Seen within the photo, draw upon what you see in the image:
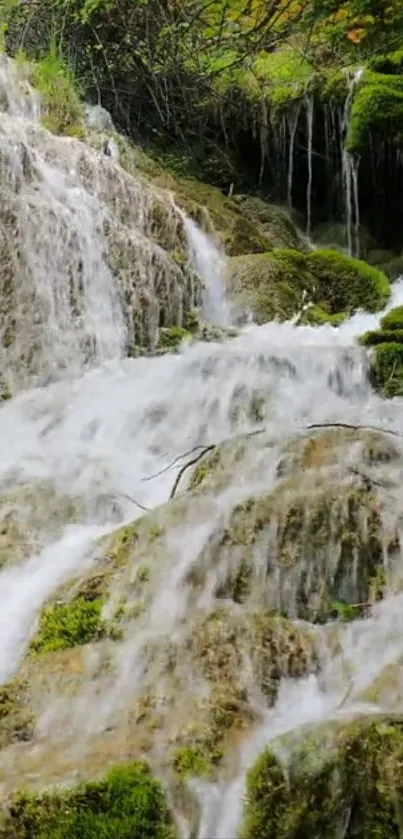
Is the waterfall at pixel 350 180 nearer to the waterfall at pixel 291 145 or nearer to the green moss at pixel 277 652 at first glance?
the waterfall at pixel 291 145

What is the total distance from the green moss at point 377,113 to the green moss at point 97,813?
1029 centimetres

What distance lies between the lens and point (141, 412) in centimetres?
655

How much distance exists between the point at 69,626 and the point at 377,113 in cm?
951

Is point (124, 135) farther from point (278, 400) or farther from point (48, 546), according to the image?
point (48, 546)

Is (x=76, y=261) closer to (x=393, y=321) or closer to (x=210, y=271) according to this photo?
(x=210, y=271)

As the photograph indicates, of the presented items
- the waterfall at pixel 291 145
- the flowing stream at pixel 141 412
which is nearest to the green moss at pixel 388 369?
the flowing stream at pixel 141 412

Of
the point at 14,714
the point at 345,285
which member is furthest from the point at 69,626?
the point at 345,285

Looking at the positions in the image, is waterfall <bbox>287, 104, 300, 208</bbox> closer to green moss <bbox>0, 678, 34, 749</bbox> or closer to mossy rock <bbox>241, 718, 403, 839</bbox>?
green moss <bbox>0, 678, 34, 749</bbox>

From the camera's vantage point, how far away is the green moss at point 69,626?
11.7ft

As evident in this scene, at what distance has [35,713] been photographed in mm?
Answer: 3162

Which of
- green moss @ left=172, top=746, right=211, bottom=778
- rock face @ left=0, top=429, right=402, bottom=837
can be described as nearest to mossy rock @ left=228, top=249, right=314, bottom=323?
rock face @ left=0, top=429, right=402, bottom=837

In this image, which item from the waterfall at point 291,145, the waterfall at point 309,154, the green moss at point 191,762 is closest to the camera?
the green moss at point 191,762

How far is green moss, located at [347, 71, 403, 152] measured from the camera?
1136cm

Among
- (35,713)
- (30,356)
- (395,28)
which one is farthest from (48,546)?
(395,28)
